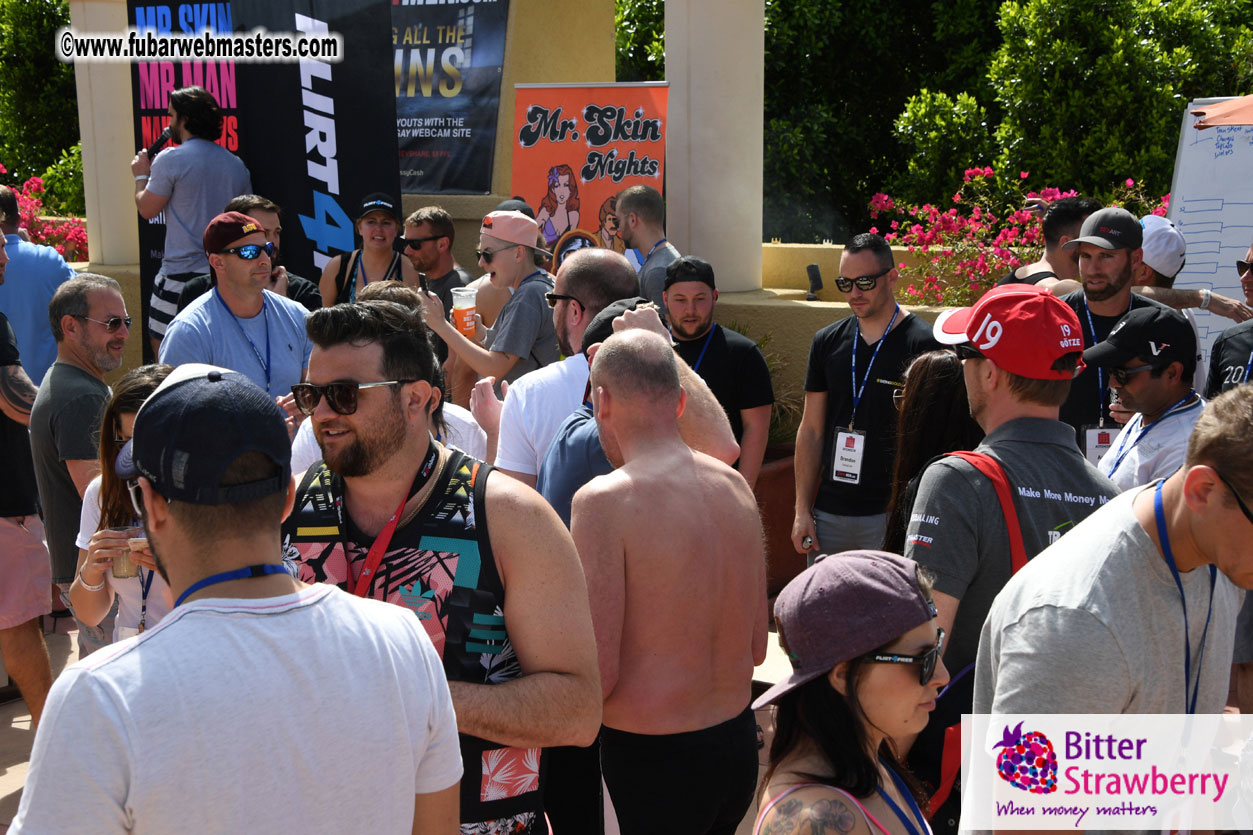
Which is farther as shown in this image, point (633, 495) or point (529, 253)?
point (529, 253)

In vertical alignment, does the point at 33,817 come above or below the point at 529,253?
below

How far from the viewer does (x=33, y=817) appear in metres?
1.53

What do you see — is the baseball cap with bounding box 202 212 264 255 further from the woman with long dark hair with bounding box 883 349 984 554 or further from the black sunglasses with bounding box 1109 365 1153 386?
the black sunglasses with bounding box 1109 365 1153 386

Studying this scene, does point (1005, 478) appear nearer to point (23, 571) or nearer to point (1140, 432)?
point (1140, 432)

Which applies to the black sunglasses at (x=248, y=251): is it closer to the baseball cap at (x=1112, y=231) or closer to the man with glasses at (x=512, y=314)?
the man with glasses at (x=512, y=314)

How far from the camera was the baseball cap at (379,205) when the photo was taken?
6.71 meters

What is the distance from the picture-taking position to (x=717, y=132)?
26.2 ft

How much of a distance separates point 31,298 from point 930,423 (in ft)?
18.3

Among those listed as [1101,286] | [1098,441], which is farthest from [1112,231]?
[1098,441]

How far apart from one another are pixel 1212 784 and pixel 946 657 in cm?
71

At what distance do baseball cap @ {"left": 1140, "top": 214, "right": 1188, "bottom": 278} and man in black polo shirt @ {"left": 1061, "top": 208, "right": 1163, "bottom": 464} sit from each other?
829mm

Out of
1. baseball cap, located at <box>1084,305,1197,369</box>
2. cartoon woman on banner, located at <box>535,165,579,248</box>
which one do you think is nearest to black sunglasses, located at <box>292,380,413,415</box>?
baseball cap, located at <box>1084,305,1197,369</box>

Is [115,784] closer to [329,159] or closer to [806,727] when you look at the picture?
[806,727]

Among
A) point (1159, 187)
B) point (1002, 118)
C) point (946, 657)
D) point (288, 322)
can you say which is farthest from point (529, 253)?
point (1002, 118)
